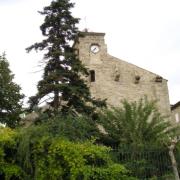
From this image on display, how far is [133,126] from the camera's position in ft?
61.4

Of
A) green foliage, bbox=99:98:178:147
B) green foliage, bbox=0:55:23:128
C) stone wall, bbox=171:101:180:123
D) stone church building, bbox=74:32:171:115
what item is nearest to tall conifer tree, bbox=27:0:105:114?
green foliage, bbox=99:98:178:147

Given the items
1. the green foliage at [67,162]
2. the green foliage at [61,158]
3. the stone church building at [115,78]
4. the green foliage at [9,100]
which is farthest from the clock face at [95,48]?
the green foliage at [67,162]

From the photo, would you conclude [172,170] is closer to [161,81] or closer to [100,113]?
[100,113]

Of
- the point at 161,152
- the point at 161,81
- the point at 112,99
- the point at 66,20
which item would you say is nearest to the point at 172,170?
the point at 161,152

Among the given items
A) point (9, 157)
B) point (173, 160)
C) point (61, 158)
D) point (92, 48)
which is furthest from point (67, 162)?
point (92, 48)

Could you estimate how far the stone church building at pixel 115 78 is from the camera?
34.8 m

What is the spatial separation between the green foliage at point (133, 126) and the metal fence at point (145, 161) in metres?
1.77

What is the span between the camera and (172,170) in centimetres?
1625

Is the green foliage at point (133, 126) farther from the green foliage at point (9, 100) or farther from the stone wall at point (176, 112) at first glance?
the stone wall at point (176, 112)

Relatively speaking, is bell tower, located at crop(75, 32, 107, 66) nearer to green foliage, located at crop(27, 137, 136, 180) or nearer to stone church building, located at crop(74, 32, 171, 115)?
stone church building, located at crop(74, 32, 171, 115)

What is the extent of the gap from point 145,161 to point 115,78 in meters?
19.9

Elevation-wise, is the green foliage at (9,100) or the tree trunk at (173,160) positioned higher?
the green foliage at (9,100)

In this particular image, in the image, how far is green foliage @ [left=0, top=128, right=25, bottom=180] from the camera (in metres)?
14.9

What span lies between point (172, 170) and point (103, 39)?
67.4ft
